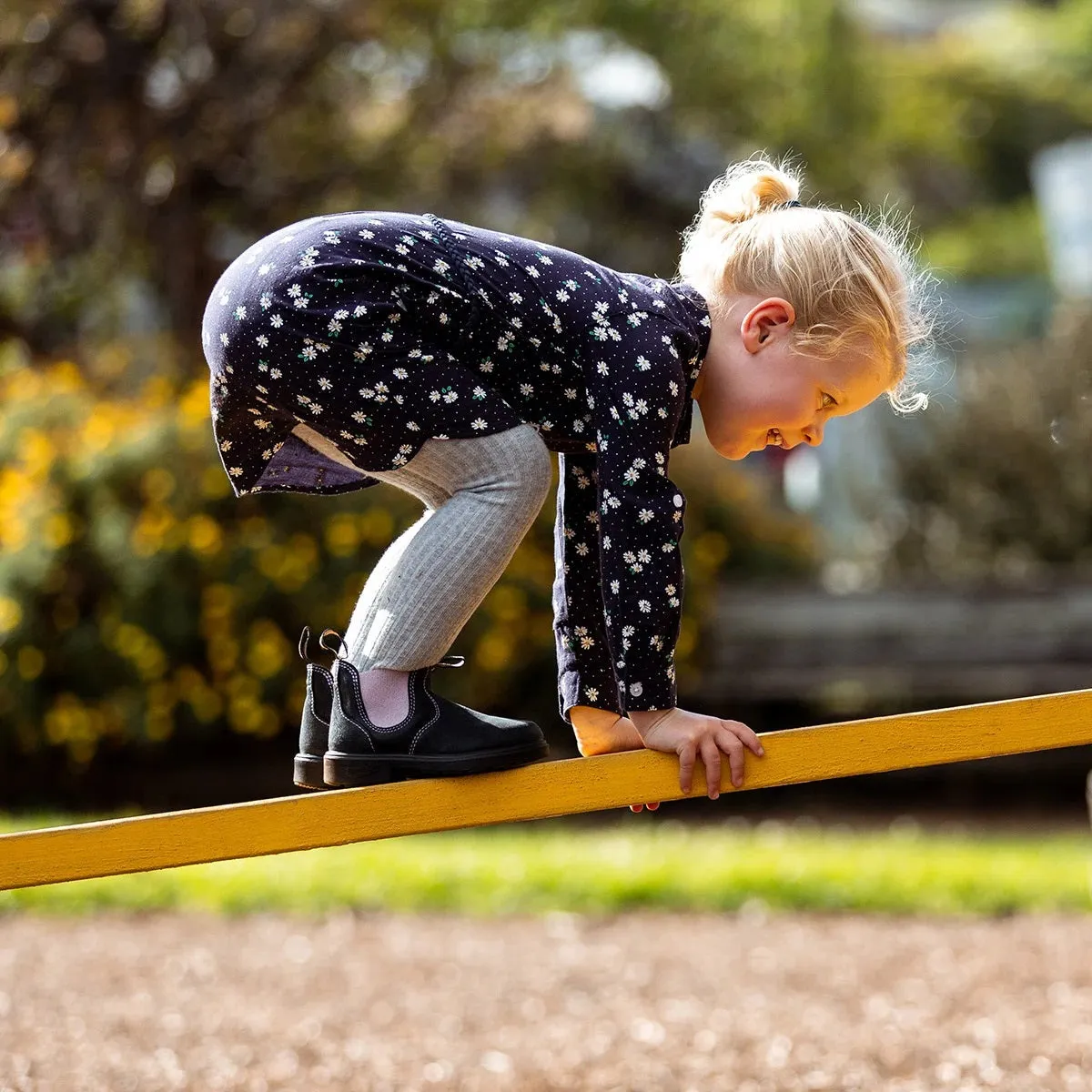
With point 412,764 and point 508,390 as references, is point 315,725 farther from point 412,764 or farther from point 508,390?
point 508,390

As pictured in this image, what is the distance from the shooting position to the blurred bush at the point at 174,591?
6.30 m

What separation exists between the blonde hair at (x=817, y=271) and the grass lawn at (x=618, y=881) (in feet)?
9.64

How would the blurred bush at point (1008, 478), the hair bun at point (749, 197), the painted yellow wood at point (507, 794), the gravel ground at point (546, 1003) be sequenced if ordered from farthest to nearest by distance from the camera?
the blurred bush at point (1008, 478), the gravel ground at point (546, 1003), the hair bun at point (749, 197), the painted yellow wood at point (507, 794)

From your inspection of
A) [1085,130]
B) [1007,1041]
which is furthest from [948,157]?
[1007,1041]

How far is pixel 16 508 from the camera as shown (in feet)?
21.1

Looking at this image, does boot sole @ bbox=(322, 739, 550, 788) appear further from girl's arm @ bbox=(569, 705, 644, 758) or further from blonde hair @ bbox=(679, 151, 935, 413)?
blonde hair @ bbox=(679, 151, 935, 413)

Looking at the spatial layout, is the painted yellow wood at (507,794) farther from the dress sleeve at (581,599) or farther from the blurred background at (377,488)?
the blurred background at (377,488)

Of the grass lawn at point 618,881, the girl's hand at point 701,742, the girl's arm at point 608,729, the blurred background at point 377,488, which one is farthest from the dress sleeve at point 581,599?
the grass lawn at point 618,881

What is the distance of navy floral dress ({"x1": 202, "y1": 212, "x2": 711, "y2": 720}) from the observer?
6.93 ft

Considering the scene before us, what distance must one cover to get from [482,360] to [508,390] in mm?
58

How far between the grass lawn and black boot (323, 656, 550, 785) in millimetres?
2941

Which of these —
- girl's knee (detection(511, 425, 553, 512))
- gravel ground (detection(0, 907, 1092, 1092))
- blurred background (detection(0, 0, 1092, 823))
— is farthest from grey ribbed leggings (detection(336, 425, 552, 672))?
blurred background (detection(0, 0, 1092, 823))

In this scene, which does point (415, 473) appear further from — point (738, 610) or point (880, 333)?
point (738, 610)

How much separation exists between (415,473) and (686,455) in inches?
219
